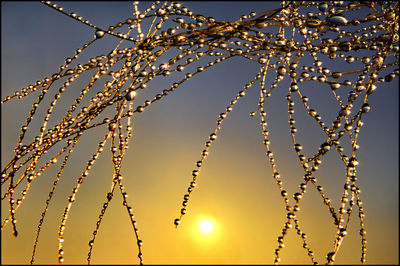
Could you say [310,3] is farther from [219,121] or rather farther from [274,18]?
[219,121]

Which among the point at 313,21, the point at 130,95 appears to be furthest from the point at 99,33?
the point at 313,21

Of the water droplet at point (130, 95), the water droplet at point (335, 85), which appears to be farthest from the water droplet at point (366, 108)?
the water droplet at point (130, 95)

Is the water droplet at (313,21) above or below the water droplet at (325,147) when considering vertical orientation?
above

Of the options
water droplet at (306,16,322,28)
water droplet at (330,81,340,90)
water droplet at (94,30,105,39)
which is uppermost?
water droplet at (306,16,322,28)

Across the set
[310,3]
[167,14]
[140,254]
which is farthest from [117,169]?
[310,3]

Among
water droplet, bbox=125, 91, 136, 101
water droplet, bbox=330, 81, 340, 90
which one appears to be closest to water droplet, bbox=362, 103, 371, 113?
water droplet, bbox=330, 81, 340, 90

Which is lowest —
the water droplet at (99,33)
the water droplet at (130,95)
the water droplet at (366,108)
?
the water droplet at (130,95)

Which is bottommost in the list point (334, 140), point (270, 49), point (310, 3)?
point (334, 140)

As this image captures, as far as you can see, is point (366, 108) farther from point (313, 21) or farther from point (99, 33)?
point (99, 33)

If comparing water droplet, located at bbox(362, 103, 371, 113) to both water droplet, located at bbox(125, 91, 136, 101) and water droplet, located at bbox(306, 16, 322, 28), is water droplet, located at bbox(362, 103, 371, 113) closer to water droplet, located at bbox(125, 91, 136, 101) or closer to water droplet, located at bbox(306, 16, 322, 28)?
water droplet, located at bbox(306, 16, 322, 28)

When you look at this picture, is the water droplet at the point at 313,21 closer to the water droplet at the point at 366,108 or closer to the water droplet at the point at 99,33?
the water droplet at the point at 366,108

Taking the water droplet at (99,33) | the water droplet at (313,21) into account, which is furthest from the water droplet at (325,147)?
the water droplet at (99,33)
